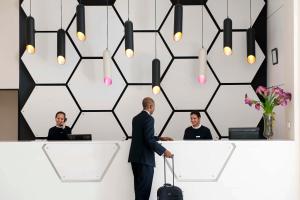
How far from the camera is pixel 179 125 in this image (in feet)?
21.8

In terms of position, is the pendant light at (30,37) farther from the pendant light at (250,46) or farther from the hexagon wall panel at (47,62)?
the pendant light at (250,46)

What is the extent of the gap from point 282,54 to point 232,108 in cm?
109

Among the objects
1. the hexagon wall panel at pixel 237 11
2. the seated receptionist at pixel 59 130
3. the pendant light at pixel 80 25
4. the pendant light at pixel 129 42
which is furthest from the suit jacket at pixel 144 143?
the hexagon wall panel at pixel 237 11

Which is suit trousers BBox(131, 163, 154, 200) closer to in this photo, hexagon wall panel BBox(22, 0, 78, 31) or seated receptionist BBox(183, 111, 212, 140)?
seated receptionist BBox(183, 111, 212, 140)

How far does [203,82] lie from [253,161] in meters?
1.62

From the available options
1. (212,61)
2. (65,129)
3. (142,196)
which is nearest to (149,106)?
(142,196)

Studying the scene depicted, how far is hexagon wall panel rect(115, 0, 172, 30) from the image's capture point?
22.0 ft

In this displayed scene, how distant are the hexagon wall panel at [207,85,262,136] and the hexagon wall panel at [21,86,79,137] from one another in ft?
6.04

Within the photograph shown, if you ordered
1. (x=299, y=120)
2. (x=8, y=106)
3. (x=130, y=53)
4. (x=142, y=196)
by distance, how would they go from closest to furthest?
(x=142, y=196), (x=299, y=120), (x=130, y=53), (x=8, y=106)

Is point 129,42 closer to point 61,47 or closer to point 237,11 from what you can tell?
point 61,47

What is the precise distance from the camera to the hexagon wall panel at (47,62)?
6.64 metres

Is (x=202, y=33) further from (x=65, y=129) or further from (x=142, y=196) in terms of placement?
(x=142, y=196)

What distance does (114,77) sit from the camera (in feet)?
21.8

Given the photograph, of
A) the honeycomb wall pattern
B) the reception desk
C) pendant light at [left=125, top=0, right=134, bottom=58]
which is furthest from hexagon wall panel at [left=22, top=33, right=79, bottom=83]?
the reception desk
